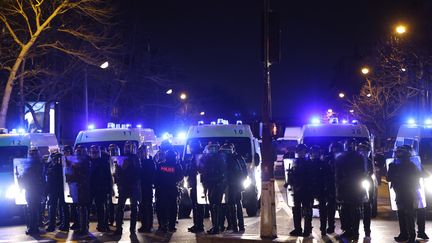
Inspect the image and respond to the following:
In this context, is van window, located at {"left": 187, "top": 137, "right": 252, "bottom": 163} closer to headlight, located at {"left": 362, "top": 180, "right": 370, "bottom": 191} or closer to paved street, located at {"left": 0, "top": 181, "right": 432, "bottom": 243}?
paved street, located at {"left": 0, "top": 181, "right": 432, "bottom": 243}

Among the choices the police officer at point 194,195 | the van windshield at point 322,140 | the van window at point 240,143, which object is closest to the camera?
the police officer at point 194,195

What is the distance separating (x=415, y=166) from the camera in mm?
11547

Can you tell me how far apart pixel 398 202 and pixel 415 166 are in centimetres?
74

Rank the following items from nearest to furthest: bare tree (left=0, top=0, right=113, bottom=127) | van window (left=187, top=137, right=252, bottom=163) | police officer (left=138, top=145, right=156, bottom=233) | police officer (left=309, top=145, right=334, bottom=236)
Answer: police officer (left=309, top=145, right=334, bottom=236) → police officer (left=138, top=145, right=156, bottom=233) → van window (left=187, top=137, right=252, bottom=163) → bare tree (left=0, top=0, right=113, bottom=127)

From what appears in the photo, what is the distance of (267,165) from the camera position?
38.0 feet

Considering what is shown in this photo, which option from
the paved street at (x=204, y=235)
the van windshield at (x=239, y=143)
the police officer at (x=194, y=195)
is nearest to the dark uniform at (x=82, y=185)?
the paved street at (x=204, y=235)

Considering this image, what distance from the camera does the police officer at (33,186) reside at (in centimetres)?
1377

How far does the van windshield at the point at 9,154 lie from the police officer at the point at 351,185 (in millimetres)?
9019

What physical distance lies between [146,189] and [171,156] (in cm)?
91

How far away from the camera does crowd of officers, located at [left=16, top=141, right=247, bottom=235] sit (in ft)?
41.1

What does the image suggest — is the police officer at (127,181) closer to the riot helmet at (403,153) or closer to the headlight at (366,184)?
the headlight at (366,184)

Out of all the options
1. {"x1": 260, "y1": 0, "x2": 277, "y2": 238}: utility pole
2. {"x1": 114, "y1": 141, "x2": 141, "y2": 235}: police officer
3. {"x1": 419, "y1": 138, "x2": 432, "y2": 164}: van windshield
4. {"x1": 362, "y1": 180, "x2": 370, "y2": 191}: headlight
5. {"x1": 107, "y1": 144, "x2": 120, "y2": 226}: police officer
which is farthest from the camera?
{"x1": 419, "y1": 138, "x2": 432, "y2": 164}: van windshield

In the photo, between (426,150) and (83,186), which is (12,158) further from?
(426,150)

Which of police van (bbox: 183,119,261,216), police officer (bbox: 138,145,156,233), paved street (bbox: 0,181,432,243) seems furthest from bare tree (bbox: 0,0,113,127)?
police officer (bbox: 138,145,156,233)
